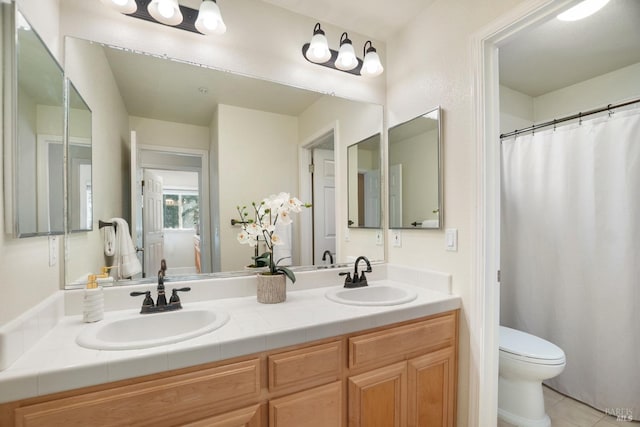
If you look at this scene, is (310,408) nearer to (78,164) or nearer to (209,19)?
(78,164)

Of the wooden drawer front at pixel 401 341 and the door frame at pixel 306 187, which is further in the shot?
the door frame at pixel 306 187

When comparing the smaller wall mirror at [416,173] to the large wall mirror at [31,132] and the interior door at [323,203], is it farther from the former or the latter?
the large wall mirror at [31,132]

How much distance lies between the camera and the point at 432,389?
1.41 m

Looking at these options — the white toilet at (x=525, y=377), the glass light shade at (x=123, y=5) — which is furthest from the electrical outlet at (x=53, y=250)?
the white toilet at (x=525, y=377)

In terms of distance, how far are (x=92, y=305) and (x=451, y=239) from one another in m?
1.67

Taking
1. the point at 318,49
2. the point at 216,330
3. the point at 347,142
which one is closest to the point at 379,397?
the point at 216,330

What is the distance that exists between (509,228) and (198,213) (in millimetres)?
2443

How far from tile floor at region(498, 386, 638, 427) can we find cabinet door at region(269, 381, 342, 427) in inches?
52.4

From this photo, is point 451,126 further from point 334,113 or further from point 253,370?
point 253,370

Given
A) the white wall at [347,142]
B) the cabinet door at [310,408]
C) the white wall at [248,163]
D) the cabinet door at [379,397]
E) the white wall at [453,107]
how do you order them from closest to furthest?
the cabinet door at [310,408] < the cabinet door at [379,397] < the white wall at [453,107] < the white wall at [248,163] < the white wall at [347,142]

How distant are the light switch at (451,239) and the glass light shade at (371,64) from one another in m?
1.07

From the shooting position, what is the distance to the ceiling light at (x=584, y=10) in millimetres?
1602

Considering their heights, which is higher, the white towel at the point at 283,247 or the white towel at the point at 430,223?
the white towel at the point at 430,223

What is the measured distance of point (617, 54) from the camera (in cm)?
214
